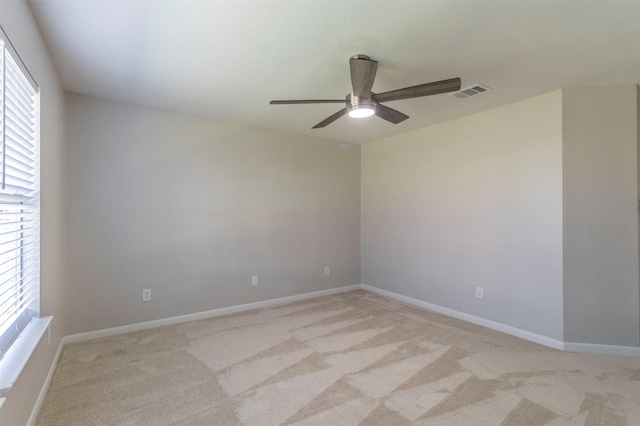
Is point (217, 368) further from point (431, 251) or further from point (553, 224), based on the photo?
point (553, 224)

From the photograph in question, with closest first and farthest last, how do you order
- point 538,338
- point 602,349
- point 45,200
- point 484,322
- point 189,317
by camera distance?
point 45,200
point 602,349
point 538,338
point 484,322
point 189,317

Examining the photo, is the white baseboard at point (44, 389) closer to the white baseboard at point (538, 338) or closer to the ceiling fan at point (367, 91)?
the ceiling fan at point (367, 91)

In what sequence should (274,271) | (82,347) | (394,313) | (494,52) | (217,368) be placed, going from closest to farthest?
(494,52)
(217,368)
(82,347)
(394,313)
(274,271)

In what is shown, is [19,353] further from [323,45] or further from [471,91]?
[471,91]

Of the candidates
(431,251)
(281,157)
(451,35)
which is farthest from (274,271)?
(451,35)

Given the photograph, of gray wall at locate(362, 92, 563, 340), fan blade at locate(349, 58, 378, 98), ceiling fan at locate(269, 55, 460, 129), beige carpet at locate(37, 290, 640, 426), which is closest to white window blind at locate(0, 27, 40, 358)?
beige carpet at locate(37, 290, 640, 426)

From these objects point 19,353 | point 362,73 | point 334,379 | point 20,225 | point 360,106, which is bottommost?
point 334,379

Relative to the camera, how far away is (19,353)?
161 cm

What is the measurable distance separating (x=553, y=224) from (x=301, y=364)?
2639 millimetres

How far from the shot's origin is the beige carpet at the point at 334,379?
194cm

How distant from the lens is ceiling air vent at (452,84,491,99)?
9.28ft

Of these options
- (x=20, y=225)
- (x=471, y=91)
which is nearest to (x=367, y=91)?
(x=471, y=91)

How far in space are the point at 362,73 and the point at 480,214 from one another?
225 cm

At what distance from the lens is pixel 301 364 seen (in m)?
→ 2.57
